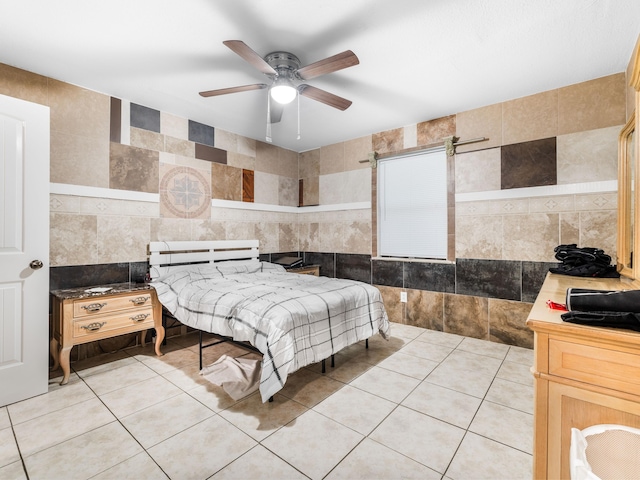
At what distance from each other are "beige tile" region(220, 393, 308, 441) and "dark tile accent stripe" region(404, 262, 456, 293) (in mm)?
2395

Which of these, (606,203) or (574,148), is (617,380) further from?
(574,148)

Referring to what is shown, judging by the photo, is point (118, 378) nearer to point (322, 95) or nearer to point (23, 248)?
point (23, 248)

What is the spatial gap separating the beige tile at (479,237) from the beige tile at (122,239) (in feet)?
12.0

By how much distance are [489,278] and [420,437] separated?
87.7 inches

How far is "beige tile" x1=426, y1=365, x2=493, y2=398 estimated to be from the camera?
245 cm

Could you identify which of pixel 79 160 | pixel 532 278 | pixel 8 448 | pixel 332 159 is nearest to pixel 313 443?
pixel 8 448

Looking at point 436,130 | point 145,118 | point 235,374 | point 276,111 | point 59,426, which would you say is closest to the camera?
point 59,426

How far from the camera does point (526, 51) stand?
8.04ft

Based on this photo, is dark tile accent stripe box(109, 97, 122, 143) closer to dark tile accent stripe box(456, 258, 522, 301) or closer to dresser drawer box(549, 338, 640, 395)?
dresser drawer box(549, 338, 640, 395)

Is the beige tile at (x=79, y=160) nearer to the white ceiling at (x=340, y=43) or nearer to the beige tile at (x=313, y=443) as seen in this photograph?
the white ceiling at (x=340, y=43)

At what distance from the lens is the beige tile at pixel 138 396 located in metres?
2.18

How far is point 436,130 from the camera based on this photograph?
12.8 ft

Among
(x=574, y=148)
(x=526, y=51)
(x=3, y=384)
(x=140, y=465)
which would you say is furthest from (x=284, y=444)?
(x=574, y=148)

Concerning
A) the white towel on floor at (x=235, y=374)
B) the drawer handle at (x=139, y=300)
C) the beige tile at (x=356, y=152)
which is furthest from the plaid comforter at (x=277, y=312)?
the beige tile at (x=356, y=152)
